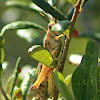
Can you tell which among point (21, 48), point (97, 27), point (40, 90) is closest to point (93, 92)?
point (40, 90)

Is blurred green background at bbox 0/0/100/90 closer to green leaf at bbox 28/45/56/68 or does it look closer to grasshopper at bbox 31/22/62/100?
grasshopper at bbox 31/22/62/100

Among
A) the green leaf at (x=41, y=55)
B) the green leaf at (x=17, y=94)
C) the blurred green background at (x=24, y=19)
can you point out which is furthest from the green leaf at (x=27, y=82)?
the blurred green background at (x=24, y=19)

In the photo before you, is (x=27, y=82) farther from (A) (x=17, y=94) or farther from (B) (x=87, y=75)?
(B) (x=87, y=75)

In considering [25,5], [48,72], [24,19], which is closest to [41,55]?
[48,72]

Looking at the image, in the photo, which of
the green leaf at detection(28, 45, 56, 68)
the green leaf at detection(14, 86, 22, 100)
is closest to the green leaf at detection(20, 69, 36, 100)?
the green leaf at detection(14, 86, 22, 100)

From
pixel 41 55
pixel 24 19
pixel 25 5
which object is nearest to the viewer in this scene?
pixel 41 55

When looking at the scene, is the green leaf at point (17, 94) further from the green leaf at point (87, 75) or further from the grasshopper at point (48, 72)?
the green leaf at point (87, 75)

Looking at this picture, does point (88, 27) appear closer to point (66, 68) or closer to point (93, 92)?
point (66, 68)
